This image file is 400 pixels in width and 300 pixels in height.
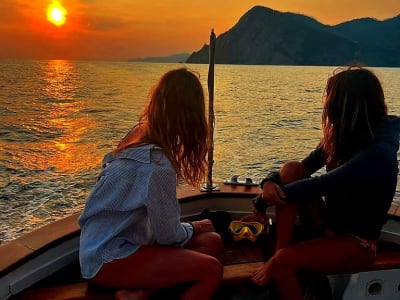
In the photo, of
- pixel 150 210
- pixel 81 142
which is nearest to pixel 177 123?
pixel 150 210

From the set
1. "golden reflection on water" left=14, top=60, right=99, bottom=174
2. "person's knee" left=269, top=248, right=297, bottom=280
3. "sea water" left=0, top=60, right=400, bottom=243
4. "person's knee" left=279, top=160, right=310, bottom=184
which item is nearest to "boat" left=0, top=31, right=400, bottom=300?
"person's knee" left=269, top=248, right=297, bottom=280

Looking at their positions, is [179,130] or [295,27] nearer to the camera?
[179,130]

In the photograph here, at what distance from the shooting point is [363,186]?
171 cm

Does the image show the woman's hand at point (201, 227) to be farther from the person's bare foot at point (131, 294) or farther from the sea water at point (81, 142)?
the sea water at point (81, 142)

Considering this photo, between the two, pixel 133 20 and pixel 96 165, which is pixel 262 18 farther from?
pixel 96 165

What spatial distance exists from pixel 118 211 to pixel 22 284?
0.53 m

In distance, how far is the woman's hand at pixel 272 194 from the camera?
178cm

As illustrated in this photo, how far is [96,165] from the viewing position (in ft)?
23.2

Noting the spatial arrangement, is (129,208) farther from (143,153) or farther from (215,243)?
(215,243)

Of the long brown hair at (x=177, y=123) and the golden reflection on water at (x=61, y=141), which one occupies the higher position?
the long brown hair at (x=177, y=123)

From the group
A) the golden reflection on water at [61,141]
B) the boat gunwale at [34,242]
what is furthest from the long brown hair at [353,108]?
the golden reflection on water at [61,141]

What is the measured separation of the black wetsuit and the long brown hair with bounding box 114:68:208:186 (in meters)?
0.38

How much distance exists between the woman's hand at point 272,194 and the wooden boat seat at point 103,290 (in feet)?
0.90

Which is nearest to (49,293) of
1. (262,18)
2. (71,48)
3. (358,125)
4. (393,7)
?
(358,125)
